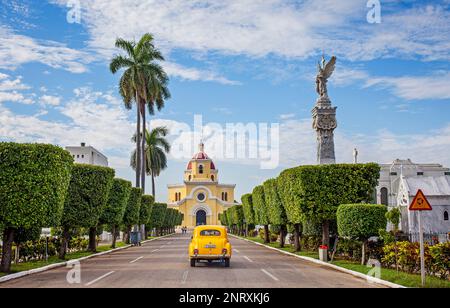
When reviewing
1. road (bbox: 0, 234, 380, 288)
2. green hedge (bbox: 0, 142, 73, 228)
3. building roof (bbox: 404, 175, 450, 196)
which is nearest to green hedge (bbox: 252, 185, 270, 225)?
building roof (bbox: 404, 175, 450, 196)

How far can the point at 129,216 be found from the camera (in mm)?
41219

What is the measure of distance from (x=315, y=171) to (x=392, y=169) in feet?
157

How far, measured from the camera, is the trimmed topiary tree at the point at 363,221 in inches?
785

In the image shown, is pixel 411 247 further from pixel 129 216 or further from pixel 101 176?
pixel 129 216

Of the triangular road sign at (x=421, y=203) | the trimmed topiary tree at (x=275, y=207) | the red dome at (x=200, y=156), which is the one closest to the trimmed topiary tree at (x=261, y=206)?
the trimmed topiary tree at (x=275, y=207)

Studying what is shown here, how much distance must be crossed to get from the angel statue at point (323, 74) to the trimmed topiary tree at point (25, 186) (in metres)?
25.9

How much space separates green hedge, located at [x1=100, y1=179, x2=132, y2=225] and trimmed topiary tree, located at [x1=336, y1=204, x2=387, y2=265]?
17.3 meters

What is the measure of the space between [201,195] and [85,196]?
81.5 metres

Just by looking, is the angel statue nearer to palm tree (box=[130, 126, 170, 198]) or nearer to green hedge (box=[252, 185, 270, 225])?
green hedge (box=[252, 185, 270, 225])

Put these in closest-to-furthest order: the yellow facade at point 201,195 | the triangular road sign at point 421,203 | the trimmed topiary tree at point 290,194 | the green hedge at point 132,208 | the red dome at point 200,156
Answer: the triangular road sign at point 421,203 < the trimmed topiary tree at point 290,194 < the green hedge at point 132,208 < the yellow facade at point 201,195 < the red dome at point 200,156

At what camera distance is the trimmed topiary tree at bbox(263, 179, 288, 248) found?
1318 inches

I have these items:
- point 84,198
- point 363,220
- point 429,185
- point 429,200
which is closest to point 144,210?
point 84,198

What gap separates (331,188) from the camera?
24656 mm

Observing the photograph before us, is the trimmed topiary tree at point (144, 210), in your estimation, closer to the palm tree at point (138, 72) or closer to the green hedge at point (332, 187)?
the palm tree at point (138, 72)
